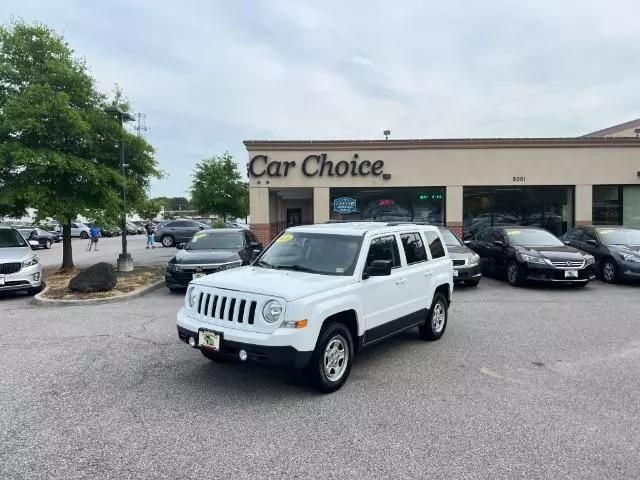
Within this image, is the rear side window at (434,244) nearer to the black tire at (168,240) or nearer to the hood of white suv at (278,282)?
the hood of white suv at (278,282)

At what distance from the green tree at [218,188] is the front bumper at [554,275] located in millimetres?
27491

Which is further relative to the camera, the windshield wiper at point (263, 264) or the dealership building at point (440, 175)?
the dealership building at point (440, 175)

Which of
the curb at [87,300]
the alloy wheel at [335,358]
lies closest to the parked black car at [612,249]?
the alloy wheel at [335,358]

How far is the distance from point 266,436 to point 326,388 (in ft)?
3.36

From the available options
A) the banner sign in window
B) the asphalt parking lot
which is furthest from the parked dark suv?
the asphalt parking lot

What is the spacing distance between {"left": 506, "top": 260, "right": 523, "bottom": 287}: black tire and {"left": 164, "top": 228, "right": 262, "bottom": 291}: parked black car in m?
6.51

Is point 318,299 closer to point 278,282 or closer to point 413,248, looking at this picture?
point 278,282

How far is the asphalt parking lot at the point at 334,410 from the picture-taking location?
3439mm

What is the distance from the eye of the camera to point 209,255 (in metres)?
11.0

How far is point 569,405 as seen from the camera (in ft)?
14.8

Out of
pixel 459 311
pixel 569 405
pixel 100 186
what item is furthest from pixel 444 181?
pixel 569 405

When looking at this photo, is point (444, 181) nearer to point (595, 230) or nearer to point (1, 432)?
point (595, 230)

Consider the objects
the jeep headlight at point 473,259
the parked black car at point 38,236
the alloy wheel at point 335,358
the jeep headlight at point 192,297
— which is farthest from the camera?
the parked black car at point 38,236

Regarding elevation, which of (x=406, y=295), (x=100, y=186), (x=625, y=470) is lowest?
(x=625, y=470)
